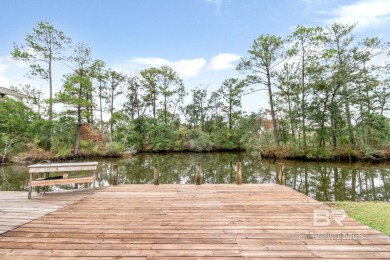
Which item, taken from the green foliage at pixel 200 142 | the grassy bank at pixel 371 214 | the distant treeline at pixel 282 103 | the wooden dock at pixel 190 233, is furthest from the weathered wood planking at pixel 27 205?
the green foliage at pixel 200 142

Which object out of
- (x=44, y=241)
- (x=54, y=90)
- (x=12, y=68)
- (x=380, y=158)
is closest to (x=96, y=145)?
(x=54, y=90)

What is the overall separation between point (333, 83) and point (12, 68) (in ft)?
85.3

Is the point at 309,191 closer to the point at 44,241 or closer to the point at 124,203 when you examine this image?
the point at 124,203

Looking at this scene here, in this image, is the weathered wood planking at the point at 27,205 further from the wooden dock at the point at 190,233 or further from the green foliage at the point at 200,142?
the green foliage at the point at 200,142

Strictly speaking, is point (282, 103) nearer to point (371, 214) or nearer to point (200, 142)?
point (200, 142)

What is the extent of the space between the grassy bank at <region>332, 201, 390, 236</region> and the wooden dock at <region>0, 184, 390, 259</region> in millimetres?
676

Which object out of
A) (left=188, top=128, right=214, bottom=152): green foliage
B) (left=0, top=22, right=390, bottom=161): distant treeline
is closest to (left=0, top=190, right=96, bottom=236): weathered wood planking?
(left=0, top=22, right=390, bottom=161): distant treeline

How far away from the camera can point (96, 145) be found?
20.1 meters

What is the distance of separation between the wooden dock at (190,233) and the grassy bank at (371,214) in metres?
0.68

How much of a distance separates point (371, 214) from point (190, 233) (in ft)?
13.4

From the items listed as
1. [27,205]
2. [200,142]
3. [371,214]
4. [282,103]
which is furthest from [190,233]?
[200,142]

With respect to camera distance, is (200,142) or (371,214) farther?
(200,142)

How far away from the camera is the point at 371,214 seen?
14.4 ft

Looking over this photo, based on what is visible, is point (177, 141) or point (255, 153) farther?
point (177, 141)
